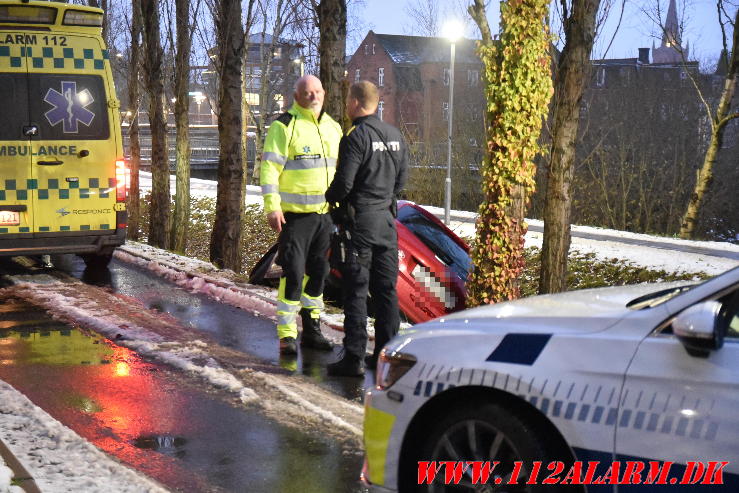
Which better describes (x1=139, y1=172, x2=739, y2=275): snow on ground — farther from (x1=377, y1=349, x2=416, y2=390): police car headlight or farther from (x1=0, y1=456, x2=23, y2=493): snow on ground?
(x1=0, y1=456, x2=23, y2=493): snow on ground

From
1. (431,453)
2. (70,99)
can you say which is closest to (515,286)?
(70,99)

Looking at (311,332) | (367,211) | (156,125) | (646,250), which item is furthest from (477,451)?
(156,125)

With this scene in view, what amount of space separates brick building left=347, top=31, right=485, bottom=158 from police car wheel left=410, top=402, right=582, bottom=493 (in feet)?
197

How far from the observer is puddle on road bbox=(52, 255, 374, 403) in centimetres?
676

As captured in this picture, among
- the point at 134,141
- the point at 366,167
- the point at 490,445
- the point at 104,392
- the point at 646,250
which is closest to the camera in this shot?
the point at 490,445

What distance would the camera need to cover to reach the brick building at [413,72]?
70875 millimetres

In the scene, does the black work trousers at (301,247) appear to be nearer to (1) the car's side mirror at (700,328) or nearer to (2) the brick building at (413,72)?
(1) the car's side mirror at (700,328)

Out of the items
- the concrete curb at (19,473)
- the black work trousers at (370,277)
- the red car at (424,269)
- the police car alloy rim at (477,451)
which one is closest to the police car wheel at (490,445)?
the police car alloy rim at (477,451)

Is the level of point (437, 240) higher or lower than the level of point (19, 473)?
higher

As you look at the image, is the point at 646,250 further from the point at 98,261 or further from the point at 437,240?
the point at 98,261

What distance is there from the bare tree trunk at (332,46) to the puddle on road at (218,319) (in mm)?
3103

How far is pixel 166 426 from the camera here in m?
5.57

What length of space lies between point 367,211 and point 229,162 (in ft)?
24.8

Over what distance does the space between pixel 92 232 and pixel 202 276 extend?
130 centimetres
